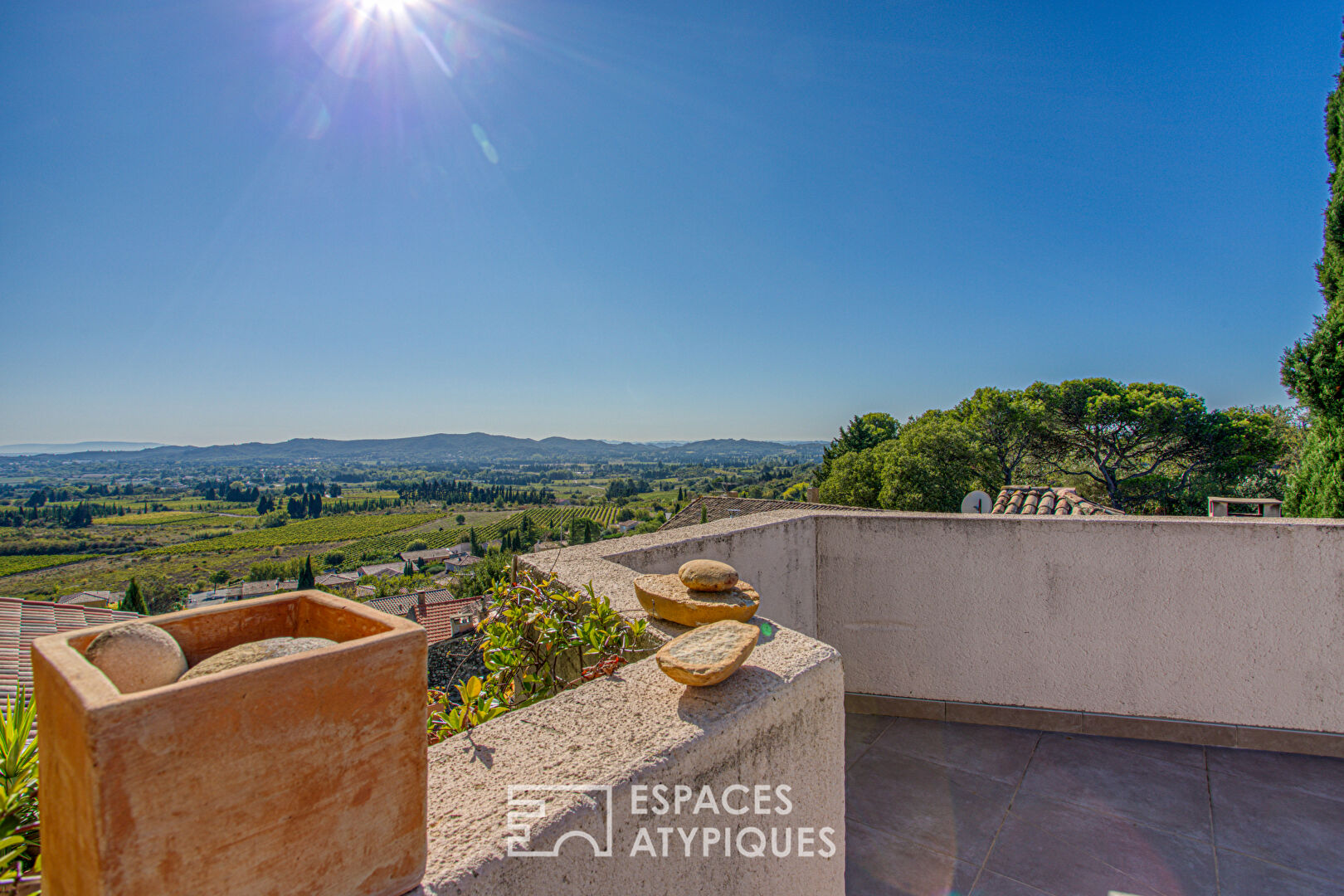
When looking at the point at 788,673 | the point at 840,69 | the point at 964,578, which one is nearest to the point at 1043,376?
the point at 840,69

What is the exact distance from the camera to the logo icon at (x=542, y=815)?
0.97 meters

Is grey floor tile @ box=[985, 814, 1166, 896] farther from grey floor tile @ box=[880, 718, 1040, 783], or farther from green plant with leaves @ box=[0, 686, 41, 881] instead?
green plant with leaves @ box=[0, 686, 41, 881]

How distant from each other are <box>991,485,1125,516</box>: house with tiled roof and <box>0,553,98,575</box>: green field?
4483 centimetres

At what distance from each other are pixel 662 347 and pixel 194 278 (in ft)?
53.6

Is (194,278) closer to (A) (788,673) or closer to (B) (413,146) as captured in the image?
(B) (413,146)

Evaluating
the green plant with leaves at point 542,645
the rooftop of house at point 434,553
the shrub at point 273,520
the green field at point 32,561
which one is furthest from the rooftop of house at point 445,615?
the shrub at point 273,520

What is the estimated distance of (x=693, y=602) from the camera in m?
1.94

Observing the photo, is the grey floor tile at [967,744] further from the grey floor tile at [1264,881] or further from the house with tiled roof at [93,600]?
the house with tiled roof at [93,600]

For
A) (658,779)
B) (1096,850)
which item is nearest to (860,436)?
(1096,850)

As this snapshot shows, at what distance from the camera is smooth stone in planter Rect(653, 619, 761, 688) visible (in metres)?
1.43

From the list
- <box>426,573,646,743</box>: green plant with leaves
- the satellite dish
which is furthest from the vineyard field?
<box>426,573,646,743</box>: green plant with leaves

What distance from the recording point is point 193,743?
2.10 feet

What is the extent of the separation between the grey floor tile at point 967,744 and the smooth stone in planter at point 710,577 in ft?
7.13

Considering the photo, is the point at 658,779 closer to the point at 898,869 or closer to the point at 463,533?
the point at 898,869
